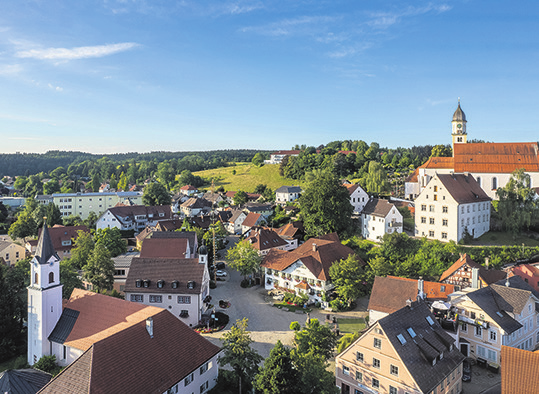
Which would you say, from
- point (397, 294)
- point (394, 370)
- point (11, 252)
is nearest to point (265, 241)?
point (397, 294)

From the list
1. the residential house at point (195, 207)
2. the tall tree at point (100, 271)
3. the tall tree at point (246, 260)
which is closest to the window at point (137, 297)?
the tall tree at point (100, 271)

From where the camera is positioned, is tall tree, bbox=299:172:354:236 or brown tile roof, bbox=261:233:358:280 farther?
tall tree, bbox=299:172:354:236

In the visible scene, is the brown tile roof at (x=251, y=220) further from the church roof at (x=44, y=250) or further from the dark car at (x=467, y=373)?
the dark car at (x=467, y=373)

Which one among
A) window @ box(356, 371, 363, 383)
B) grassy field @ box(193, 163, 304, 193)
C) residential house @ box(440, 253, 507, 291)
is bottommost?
window @ box(356, 371, 363, 383)

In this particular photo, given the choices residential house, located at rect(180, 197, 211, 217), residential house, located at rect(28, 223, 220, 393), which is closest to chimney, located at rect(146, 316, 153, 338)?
residential house, located at rect(28, 223, 220, 393)

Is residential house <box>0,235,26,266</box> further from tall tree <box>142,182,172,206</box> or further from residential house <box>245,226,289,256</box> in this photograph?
residential house <box>245,226,289,256</box>
